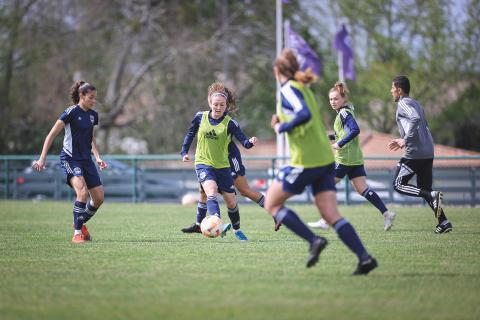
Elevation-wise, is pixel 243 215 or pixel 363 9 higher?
pixel 363 9

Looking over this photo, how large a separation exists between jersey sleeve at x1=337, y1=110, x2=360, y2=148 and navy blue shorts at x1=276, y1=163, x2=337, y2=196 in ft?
12.8

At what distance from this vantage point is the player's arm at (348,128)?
11.1 meters

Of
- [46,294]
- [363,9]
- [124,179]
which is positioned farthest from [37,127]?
[46,294]

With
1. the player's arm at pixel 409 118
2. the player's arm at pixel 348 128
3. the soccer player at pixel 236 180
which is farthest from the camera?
the soccer player at pixel 236 180

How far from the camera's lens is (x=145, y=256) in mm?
8766

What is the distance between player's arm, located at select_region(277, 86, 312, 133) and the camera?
22.6 ft

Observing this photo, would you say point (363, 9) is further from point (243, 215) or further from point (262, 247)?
point (262, 247)

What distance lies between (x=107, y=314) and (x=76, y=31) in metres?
30.3

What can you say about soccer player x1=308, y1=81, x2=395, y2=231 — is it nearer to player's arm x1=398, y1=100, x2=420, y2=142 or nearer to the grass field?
the grass field

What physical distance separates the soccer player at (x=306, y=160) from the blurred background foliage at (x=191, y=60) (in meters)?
26.8

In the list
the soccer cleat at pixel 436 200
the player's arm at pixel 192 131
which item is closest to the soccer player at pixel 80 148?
the player's arm at pixel 192 131

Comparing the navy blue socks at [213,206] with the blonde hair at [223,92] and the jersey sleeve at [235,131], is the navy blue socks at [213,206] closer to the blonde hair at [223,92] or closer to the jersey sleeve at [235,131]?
the jersey sleeve at [235,131]

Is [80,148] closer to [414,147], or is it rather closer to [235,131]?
[235,131]

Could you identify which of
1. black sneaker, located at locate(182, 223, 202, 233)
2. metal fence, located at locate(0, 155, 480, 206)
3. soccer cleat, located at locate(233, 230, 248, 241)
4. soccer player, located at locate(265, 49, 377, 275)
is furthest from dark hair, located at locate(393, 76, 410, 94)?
metal fence, located at locate(0, 155, 480, 206)
